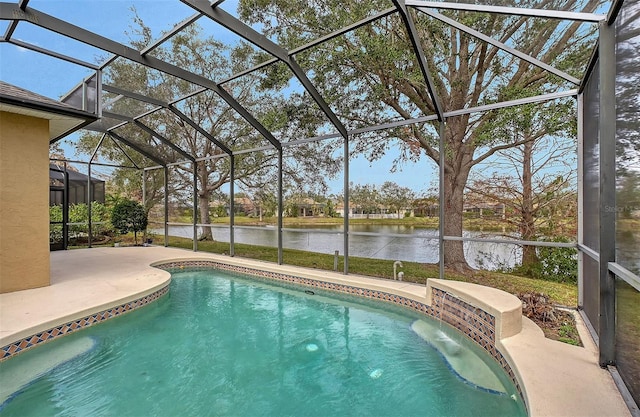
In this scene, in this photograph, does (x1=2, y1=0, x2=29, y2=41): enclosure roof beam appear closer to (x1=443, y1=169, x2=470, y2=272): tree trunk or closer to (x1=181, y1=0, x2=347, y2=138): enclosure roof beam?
(x1=181, y1=0, x2=347, y2=138): enclosure roof beam

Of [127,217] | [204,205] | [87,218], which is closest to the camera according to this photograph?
[127,217]

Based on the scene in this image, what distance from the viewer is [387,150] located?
23.6ft

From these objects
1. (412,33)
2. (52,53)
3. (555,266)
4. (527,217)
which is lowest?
(555,266)

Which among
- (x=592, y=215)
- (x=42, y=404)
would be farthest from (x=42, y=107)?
(x=592, y=215)

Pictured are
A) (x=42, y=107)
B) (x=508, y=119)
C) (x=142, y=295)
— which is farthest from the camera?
(x=508, y=119)

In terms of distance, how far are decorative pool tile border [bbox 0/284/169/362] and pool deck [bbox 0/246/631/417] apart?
63 mm

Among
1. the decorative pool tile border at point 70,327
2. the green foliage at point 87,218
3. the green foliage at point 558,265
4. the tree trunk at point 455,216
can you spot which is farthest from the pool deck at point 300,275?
the green foliage at point 87,218

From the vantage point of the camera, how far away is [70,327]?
3783 mm

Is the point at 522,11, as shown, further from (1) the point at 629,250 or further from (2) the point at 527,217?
(2) the point at 527,217

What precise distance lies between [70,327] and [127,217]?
685cm

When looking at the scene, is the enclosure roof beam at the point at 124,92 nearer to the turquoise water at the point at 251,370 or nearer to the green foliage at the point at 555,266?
the turquoise water at the point at 251,370

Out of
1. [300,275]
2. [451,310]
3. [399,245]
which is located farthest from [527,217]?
[300,275]

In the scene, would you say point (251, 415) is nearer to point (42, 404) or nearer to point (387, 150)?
point (42, 404)

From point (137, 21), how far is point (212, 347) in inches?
324
